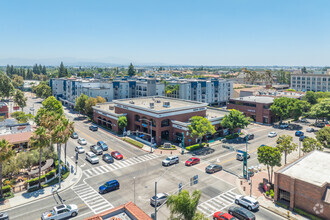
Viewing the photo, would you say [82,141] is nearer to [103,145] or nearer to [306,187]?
[103,145]

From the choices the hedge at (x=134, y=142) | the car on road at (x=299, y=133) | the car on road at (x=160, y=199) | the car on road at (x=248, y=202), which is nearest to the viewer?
the car on road at (x=248, y=202)

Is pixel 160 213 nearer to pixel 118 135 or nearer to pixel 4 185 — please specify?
pixel 4 185

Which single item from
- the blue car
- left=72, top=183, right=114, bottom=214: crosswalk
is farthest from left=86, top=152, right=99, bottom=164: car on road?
the blue car

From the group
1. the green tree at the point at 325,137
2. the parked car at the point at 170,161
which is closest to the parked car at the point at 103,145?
the parked car at the point at 170,161

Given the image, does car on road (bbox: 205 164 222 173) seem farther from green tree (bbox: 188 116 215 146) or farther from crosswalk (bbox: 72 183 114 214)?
crosswalk (bbox: 72 183 114 214)

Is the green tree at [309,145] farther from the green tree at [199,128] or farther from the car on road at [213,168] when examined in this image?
the green tree at [199,128]

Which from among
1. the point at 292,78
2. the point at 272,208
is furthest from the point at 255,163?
the point at 292,78
